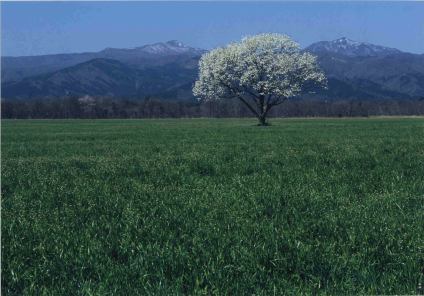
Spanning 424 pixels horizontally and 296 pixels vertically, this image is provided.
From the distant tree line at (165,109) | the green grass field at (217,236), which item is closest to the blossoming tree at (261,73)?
the green grass field at (217,236)

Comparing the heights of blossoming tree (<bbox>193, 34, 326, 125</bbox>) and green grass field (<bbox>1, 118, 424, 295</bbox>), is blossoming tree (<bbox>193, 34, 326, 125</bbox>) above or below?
above

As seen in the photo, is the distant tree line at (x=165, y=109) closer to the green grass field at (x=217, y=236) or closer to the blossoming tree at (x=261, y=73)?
the blossoming tree at (x=261, y=73)

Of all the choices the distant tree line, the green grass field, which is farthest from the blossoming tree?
the distant tree line

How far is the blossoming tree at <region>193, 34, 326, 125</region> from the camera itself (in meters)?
76.4

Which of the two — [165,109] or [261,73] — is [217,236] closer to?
[261,73]

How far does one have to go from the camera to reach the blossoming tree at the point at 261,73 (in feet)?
251

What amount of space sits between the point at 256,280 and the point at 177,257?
1.10m

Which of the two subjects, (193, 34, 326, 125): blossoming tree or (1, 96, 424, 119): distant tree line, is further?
(1, 96, 424, 119): distant tree line

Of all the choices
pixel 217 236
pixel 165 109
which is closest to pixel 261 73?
pixel 217 236

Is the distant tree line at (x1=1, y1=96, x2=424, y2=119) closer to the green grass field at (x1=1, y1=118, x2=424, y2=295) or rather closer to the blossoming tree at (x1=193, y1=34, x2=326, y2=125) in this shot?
the blossoming tree at (x1=193, y1=34, x2=326, y2=125)

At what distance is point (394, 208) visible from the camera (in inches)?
343

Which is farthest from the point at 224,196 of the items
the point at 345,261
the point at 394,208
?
the point at 345,261

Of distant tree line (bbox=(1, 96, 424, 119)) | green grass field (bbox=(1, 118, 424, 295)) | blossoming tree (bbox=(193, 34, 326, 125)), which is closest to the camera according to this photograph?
green grass field (bbox=(1, 118, 424, 295))

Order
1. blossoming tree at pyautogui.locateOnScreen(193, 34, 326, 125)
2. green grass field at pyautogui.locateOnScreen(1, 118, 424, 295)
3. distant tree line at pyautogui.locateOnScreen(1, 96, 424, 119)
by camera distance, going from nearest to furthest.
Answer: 1. green grass field at pyautogui.locateOnScreen(1, 118, 424, 295)
2. blossoming tree at pyautogui.locateOnScreen(193, 34, 326, 125)
3. distant tree line at pyautogui.locateOnScreen(1, 96, 424, 119)
